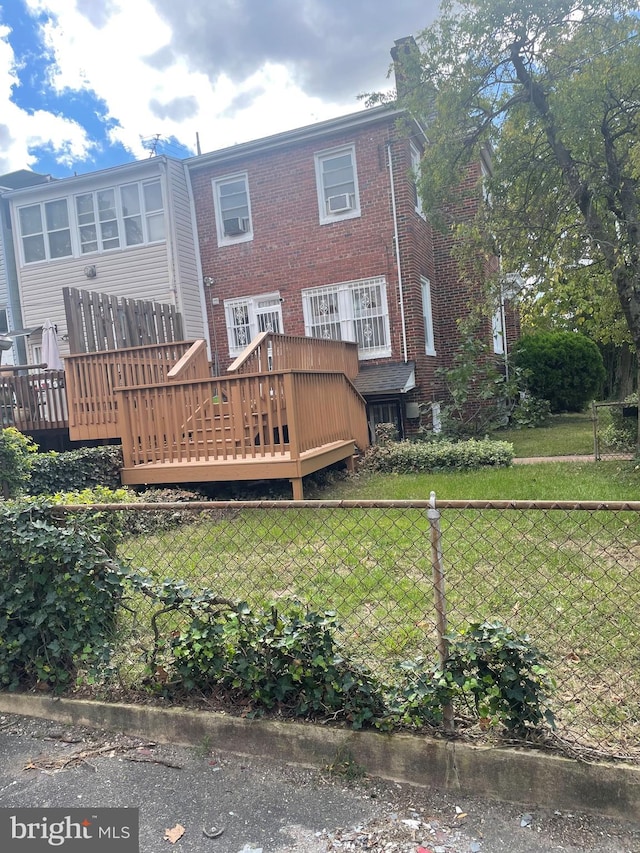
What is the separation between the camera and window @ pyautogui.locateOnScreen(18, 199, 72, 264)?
1507 cm

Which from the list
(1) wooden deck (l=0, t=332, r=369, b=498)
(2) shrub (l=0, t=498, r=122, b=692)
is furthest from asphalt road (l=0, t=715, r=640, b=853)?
(1) wooden deck (l=0, t=332, r=369, b=498)

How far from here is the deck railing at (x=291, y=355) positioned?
794cm

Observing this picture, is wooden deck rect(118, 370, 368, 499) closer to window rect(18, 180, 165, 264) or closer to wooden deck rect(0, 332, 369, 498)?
wooden deck rect(0, 332, 369, 498)

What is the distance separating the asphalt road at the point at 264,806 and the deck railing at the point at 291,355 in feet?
17.2

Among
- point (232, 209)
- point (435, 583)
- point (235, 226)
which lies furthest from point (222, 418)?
point (232, 209)

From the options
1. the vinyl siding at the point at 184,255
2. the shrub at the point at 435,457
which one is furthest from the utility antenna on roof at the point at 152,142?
the shrub at the point at 435,457

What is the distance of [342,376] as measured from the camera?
9461 millimetres

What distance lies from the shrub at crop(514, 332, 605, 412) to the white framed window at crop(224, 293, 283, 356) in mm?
7741

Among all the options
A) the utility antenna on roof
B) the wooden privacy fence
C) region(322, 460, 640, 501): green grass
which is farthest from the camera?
the utility antenna on roof

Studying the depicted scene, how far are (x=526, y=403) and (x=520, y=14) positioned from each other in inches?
382

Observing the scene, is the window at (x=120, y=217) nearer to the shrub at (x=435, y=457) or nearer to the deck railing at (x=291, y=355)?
the deck railing at (x=291, y=355)

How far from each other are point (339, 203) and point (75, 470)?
343 inches

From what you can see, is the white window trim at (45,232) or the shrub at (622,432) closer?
the shrub at (622,432)

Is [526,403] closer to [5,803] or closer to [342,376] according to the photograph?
[342,376]
